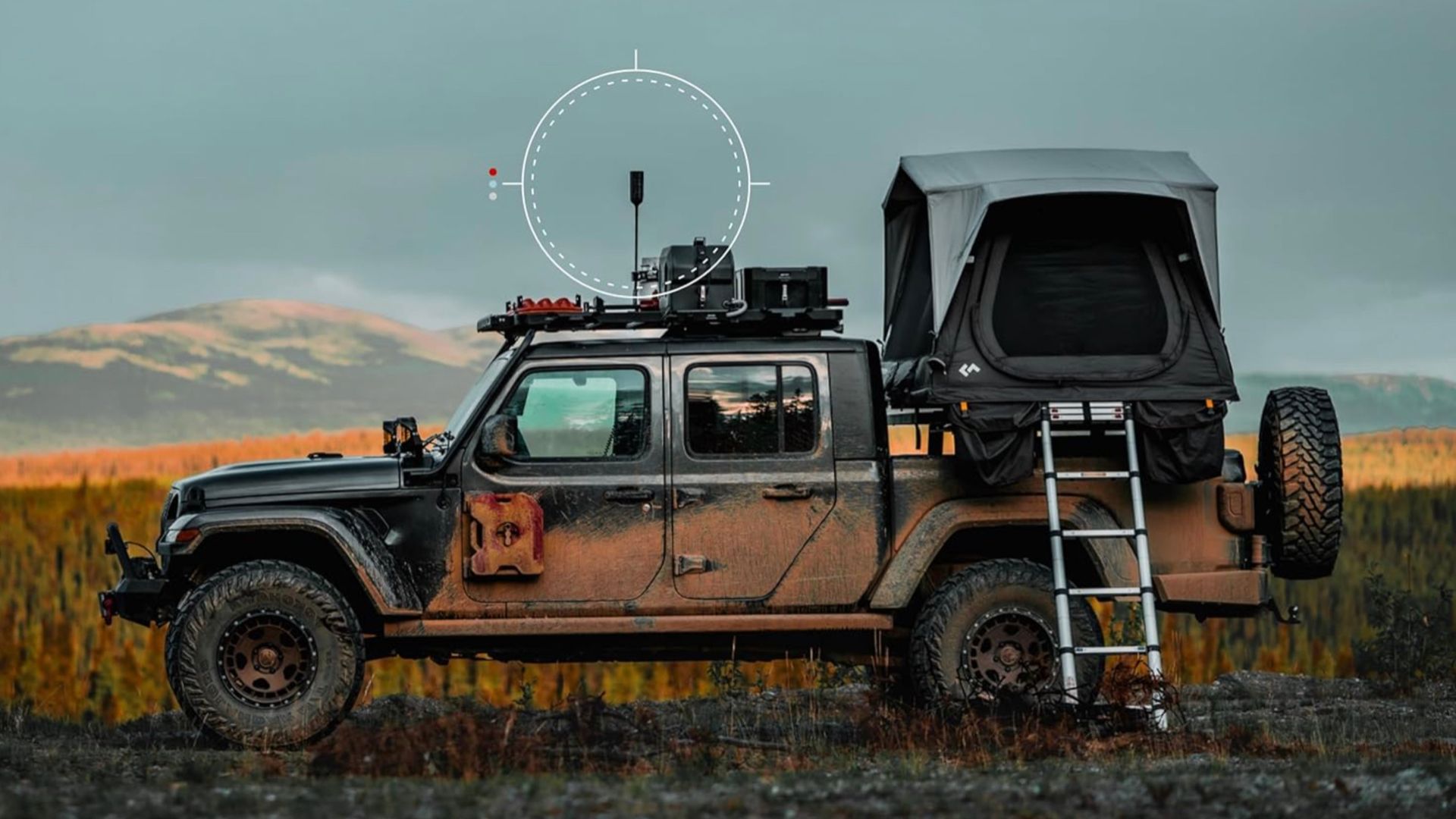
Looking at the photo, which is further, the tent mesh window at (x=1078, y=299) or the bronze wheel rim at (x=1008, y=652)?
the tent mesh window at (x=1078, y=299)

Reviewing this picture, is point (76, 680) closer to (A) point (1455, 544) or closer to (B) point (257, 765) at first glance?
(B) point (257, 765)

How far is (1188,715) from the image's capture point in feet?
43.5

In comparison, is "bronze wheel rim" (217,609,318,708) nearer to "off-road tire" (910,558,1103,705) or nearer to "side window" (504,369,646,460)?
"side window" (504,369,646,460)

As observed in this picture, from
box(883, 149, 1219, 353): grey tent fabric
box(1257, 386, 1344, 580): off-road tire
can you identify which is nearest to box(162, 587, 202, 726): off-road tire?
box(883, 149, 1219, 353): grey tent fabric

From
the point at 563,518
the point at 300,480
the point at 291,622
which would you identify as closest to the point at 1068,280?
the point at 563,518

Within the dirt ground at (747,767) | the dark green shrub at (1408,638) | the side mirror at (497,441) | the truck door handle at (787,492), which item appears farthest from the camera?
the dark green shrub at (1408,638)

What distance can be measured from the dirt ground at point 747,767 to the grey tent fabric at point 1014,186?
2743 mm

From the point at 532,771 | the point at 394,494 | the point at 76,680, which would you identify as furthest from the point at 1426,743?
the point at 76,680

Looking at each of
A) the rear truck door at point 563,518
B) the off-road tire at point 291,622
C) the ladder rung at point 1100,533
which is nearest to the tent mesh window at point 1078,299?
the ladder rung at point 1100,533

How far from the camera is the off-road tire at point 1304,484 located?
11773mm

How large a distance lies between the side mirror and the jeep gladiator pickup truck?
0.02m

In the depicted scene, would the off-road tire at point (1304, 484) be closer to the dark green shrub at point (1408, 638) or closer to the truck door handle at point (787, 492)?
the truck door handle at point (787, 492)

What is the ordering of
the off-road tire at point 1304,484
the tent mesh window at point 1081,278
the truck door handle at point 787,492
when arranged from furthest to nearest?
the tent mesh window at point 1081,278 → the off-road tire at point 1304,484 → the truck door handle at point 787,492

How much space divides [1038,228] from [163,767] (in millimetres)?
6328
